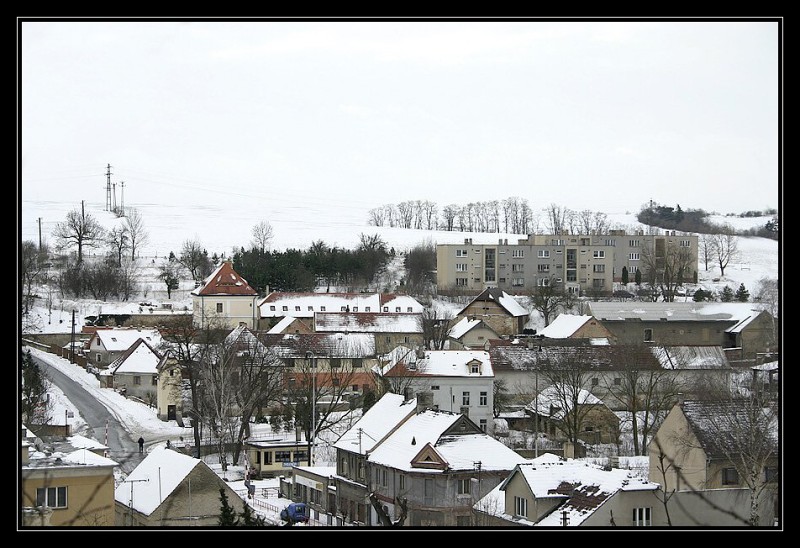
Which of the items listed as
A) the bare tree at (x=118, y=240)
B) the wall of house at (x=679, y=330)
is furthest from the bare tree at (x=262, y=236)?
the wall of house at (x=679, y=330)

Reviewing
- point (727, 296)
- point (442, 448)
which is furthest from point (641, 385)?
point (727, 296)

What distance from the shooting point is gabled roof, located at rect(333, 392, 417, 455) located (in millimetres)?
12289

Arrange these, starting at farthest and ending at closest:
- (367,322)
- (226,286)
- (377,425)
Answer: (226,286) < (367,322) < (377,425)

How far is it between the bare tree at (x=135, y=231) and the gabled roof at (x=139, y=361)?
78.9 ft

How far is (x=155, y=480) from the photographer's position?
961cm

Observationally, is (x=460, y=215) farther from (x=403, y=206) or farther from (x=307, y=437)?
(x=307, y=437)

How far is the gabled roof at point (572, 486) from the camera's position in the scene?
27.1 ft

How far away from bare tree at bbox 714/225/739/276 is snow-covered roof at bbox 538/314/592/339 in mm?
16732

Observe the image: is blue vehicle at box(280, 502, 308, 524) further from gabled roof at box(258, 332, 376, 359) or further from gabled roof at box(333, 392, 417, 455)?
gabled roof at box(258, 332, 376, 359)

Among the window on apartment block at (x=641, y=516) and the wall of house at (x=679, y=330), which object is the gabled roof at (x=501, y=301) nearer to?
the wall of house at (x=679, y=330)

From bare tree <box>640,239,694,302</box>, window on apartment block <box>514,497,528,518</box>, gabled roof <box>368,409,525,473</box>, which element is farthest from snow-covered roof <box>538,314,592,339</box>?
window on apartment block <box>514,497,528,518</box>

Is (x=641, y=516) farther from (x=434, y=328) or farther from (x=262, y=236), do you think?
(x=262, y=236)

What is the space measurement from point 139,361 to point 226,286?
904 centimetres
